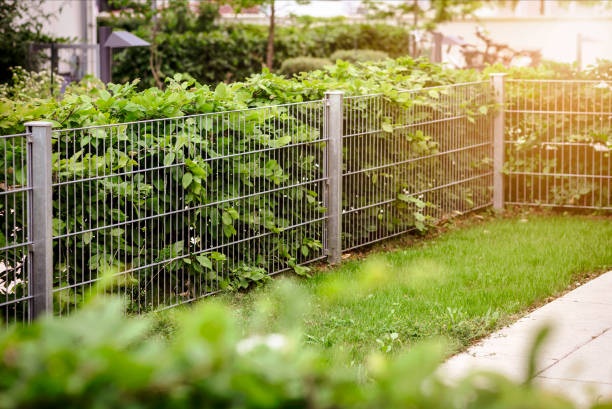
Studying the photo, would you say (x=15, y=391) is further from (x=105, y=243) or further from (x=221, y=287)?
(x=221, y=287)

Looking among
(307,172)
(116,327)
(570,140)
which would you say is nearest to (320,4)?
(570,140)

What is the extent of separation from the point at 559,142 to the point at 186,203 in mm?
5017

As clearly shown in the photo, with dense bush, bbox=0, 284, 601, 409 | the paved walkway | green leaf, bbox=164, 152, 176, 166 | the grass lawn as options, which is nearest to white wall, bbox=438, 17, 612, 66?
A: the grass lawn

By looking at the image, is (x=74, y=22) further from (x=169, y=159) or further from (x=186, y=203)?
(x=169, y=159)

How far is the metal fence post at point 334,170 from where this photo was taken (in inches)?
270

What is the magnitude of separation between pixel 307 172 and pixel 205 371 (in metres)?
5.33

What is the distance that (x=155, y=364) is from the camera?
1.43 metres

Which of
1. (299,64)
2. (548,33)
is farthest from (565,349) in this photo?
(548,33)

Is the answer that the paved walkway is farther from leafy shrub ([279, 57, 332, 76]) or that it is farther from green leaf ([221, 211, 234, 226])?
leafy shrub ([279, 57, 332, 76])

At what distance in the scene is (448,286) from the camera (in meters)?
6.16

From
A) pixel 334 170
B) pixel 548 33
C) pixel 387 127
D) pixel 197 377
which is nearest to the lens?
pixel 197 377

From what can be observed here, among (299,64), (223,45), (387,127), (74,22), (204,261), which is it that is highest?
(74,22)

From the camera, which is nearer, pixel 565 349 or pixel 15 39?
pixel 565 349

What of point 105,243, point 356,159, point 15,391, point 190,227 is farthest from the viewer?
point 356,159
